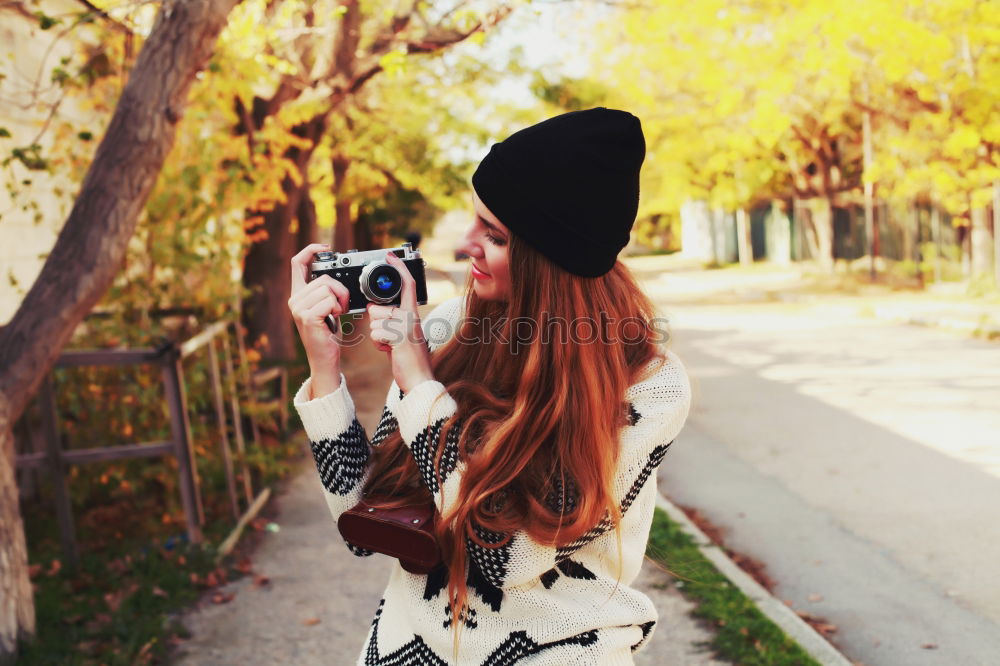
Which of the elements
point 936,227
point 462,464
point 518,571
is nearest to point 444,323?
point 462,464

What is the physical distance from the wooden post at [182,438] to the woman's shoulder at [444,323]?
130 inches

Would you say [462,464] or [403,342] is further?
[403,342]

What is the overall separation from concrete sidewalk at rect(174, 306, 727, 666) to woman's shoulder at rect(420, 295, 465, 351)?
8.11 ft

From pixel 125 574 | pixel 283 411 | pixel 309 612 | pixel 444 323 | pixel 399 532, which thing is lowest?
pixel 309 612

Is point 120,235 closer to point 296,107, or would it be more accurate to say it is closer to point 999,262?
point 296,107

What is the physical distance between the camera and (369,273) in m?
1.69

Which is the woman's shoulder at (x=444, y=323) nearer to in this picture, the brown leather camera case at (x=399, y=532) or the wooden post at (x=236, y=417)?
the brown leather camera case at (x=399, y=532)

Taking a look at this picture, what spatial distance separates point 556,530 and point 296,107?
8.26 metres

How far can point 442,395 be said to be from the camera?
5.19 ft

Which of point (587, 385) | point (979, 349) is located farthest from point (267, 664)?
point (979, 349)

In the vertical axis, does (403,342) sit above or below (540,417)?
above

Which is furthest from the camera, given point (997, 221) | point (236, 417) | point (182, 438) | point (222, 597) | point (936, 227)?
point (936, 227)

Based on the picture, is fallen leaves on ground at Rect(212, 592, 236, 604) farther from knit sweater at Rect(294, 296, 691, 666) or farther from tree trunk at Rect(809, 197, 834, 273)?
tree trunk at Rect(809, 197, 834, 273)

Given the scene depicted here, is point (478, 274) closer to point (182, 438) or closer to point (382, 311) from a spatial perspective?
point (382, 311)
